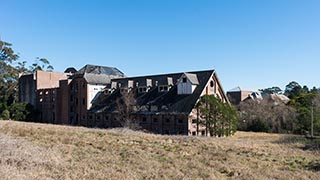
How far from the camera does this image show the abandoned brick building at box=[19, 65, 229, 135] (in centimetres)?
3859

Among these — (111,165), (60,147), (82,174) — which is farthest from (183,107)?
(82,174)

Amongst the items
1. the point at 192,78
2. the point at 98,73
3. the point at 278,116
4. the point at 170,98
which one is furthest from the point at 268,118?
the point at 98,73

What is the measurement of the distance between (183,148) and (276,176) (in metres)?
8.26

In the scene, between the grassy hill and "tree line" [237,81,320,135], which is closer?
the grassy hill

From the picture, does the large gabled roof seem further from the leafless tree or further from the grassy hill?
the grassy hill

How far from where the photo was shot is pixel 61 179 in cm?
1115

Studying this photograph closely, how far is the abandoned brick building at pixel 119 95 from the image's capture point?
38594mm

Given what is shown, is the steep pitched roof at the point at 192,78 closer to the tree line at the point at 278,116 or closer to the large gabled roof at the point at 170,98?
the large gabled roof at the point at 170,98

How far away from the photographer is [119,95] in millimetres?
47281

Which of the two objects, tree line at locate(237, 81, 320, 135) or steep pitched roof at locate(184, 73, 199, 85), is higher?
steep pitched roof at locate(184, 73, 199, 85)

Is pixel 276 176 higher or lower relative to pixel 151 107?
lower

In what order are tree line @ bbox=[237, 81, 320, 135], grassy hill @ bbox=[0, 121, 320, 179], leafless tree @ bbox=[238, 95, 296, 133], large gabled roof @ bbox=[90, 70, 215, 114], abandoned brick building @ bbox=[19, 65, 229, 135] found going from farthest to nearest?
leafless tree @ bbox=[238, 95, 296, 133], tree line @ bbox=[237, 81, 320, 135], abandoned brick building @ bbox=[19, 65, 229, 135], large gabled roof @ bbox=[90, 70, 215, 114], grassy hill @ bbox=[0, 121, 320, 179]

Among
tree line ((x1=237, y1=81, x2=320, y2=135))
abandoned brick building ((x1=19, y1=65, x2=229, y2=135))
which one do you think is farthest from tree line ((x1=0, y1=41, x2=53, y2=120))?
tree line ((x1=237, y1=81, x2=320, y2=135))

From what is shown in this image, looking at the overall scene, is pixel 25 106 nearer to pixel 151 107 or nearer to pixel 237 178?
pixel 151 107
